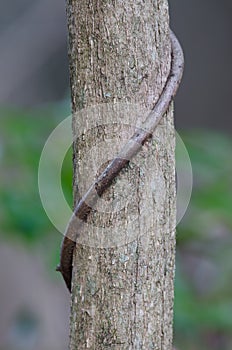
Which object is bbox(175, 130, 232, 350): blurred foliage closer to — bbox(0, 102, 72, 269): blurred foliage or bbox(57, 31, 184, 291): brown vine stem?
bbox(0, 102, 72, 269): blurred foliage

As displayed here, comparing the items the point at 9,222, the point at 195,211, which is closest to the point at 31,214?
Answer: the point at 9,222

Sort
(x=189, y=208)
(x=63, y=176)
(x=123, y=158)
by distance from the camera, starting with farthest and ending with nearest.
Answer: (x=189, y=208)
(x=63, y=176)
(x=123, y=158)

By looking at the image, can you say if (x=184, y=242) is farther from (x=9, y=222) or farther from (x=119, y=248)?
(x=119, y=248)

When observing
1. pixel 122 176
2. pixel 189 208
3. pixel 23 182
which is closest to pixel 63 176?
pixel 23 182

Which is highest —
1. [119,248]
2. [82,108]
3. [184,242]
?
[82,108]

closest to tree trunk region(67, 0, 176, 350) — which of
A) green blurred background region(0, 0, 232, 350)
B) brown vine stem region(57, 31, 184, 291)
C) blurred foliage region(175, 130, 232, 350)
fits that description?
brown vine stem region(57, 31, 184, 291)

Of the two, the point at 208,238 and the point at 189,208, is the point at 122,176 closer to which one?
the point at 189,208

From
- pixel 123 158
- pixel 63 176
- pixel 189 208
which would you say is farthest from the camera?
pixel 189 208

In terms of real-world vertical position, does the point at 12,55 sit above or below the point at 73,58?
above
